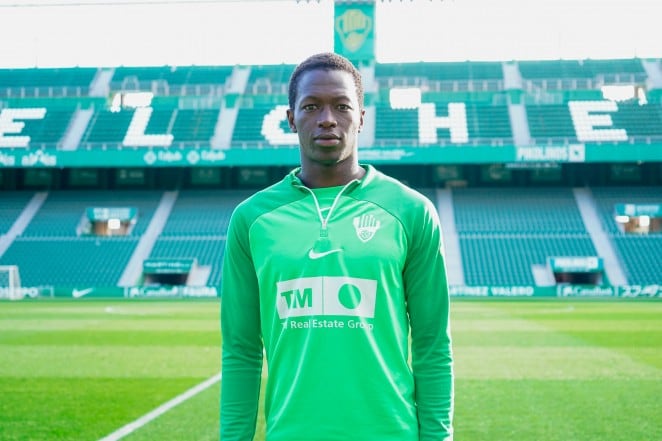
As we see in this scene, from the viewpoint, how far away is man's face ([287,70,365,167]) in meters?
2.64

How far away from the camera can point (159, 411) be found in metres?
8.40

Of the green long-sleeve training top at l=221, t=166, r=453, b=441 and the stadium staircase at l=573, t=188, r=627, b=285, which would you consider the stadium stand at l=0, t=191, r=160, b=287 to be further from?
the green long-sleeve training top at l=221, t=166, r=453, b=441

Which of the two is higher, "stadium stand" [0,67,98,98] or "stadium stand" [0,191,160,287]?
"stadium stand" [0,67,98,98]

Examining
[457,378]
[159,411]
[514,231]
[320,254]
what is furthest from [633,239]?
[320,254]

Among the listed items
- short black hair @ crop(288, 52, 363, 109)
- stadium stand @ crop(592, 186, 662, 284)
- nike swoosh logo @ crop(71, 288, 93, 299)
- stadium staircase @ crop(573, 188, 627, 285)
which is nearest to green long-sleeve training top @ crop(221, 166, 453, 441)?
short black hair @ crop(288, 52, 363, 109)

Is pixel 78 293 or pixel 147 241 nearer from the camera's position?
pixel 78 293

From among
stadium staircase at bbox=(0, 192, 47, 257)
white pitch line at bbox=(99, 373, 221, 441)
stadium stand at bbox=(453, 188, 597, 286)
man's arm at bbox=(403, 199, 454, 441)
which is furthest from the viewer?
stadium staircase at bbox=(0, 192, 47, 257)

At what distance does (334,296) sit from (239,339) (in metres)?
0.44

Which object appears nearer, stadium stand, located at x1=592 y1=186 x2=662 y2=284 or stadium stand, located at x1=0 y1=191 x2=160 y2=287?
stadium stand, located at x1=592 y1=186 x2=662 y2=284

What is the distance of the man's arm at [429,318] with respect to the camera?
258 centimetres

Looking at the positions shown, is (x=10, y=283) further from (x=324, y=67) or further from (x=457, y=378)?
(x=324, y=67)

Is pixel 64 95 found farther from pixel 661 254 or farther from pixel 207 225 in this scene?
pixel 661 254

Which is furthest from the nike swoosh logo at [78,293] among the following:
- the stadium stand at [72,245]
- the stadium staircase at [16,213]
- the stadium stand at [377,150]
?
the stadium staircase at [16,213]

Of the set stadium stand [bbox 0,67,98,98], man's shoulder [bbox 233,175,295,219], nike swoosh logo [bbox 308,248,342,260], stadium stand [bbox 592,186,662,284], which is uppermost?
stadium stand [bbox 0,67,98,98]
